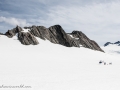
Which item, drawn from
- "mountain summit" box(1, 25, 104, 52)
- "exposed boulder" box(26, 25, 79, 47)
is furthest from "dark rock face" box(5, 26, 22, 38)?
"exposed boulder" box(26, 25, 79, 47)

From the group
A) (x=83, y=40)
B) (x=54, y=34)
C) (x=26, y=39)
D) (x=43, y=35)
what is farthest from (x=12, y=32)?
(x=83, y=40)

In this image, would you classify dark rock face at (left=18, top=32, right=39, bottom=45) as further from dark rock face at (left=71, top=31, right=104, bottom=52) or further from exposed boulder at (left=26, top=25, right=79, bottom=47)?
dark rock face at (left=71, top=31, right=104, bottom=52)

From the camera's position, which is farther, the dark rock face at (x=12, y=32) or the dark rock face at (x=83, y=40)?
the dark rock face at (x=83, y=40)

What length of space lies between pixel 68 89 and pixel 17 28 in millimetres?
70250

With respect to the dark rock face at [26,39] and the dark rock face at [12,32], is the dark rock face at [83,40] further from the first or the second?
the dark rock face at [12,32]

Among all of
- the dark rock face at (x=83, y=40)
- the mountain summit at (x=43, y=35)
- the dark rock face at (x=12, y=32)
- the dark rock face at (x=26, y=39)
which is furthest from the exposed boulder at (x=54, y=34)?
the dark rock face at (x=83, y=40)

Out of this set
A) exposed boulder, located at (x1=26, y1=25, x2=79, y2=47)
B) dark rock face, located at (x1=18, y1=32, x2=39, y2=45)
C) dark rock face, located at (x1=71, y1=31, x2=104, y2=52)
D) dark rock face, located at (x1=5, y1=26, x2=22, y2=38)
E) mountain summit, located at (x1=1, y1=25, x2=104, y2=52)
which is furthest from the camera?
dark rock face, located at (x1=71, y1=31, x2=104, y2=52)

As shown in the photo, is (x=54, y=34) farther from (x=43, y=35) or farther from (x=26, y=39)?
(x=26, y=39)

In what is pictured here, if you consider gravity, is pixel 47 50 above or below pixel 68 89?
above

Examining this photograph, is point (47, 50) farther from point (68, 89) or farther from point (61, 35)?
point (68, 89)

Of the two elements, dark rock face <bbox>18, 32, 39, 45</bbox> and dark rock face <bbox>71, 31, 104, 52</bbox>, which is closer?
dark rock face <bbox>18, 32, 39, 45</bbox>

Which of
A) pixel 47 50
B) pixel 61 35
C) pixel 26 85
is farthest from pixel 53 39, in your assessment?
pixel 26 85

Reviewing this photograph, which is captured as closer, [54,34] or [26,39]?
[26,39]

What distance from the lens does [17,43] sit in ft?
228
